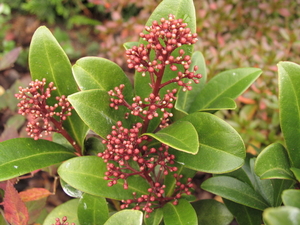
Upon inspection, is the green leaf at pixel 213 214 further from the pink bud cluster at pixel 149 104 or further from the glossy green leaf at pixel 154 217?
the pink bud cluster at pixel 149 104

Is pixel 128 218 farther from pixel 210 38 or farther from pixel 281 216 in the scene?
pixel 210 38

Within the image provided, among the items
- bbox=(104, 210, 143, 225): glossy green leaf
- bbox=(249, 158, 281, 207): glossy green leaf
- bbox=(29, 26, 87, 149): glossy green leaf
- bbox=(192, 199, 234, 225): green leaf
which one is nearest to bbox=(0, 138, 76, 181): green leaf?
bbox=(29, 26, 87, 149): glossy green leaf

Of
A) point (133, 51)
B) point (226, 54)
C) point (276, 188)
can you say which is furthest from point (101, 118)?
point (226, 54)

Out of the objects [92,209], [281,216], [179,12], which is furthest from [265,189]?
[179,12]

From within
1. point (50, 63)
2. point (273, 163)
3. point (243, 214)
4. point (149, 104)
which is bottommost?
point (243, 214)

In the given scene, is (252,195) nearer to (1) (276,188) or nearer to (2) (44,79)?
(1) (276,188)

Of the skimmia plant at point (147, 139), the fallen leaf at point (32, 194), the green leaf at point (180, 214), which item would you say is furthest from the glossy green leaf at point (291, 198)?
the fallen leaf at point (32, 194)
